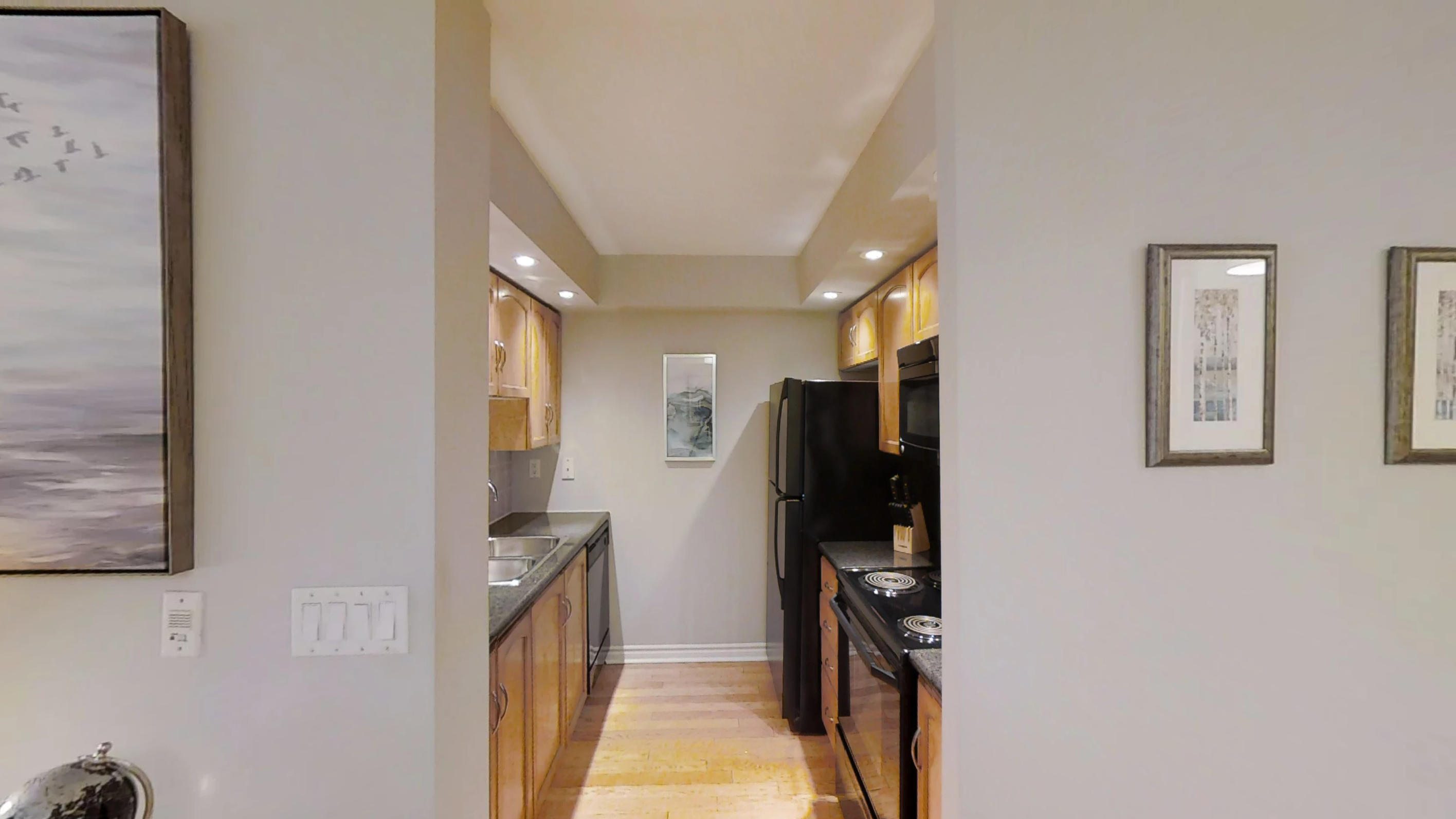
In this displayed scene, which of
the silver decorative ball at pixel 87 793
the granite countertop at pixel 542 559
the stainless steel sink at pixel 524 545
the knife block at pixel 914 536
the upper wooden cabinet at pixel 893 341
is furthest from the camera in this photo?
the stainless steel sink at pixel 524 545

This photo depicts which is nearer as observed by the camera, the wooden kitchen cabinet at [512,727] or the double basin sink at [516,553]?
the wooden kitchen cabinet at [512,727]

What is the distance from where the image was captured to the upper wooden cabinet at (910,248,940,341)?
6.60ft

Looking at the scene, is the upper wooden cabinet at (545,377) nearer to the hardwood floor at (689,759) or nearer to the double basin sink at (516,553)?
the double basin sink at (516,553)

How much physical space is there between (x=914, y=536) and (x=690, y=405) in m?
1.59

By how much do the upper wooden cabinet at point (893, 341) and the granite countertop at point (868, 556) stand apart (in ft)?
1.48

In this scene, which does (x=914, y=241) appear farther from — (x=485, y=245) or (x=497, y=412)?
(x=497, y=412)

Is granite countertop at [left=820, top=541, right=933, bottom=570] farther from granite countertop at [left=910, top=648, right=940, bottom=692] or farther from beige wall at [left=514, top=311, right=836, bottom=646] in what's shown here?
beige wall at [left=514, top=311, right=836, bottom=646]

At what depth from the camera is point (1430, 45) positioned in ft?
3.36

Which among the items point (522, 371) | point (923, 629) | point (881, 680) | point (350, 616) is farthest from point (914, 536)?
point (350, 616)

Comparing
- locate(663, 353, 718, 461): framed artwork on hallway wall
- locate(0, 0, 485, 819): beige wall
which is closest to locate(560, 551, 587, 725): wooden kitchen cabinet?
locate(663, 353, 718, 461): framed artwork on hallway wall

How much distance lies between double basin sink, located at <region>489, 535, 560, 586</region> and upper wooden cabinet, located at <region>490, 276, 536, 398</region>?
2.39 feet

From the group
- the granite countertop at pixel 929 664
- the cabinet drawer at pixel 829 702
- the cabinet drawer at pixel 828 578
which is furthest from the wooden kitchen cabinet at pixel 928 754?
the cabinet drawer at pixel 828 578

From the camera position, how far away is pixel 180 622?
95 cm

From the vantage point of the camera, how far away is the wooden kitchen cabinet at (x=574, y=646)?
2.38 meters
